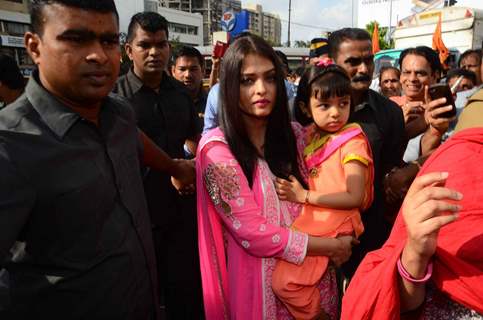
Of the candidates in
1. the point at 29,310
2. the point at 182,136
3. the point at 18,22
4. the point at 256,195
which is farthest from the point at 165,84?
the point at 18,22

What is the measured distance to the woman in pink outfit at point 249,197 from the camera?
1592mm

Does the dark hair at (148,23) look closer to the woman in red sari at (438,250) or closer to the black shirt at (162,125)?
the black shirt at (162,125)

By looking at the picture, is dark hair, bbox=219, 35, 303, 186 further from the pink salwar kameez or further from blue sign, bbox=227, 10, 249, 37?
blue sign, bbox=227, 10, 249, 37

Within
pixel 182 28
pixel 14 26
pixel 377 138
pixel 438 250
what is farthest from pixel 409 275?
pixel 182 28

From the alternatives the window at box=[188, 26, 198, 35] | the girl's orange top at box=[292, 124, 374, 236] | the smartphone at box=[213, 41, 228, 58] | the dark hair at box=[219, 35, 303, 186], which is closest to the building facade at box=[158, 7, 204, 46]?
the window at box=[188, 26, 198, 35]

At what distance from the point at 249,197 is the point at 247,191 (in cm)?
3

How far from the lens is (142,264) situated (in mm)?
1442

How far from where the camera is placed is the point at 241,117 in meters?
1.73

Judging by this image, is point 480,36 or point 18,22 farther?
point 18,22

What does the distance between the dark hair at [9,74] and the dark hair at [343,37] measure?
2462mm

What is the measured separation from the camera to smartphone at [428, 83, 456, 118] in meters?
1.64

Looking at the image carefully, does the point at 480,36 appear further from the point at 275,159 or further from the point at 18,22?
the point at 18,22

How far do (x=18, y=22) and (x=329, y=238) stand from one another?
3270 centimetres

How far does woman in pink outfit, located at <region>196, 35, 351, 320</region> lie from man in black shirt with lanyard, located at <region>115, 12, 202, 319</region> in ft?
3.28
